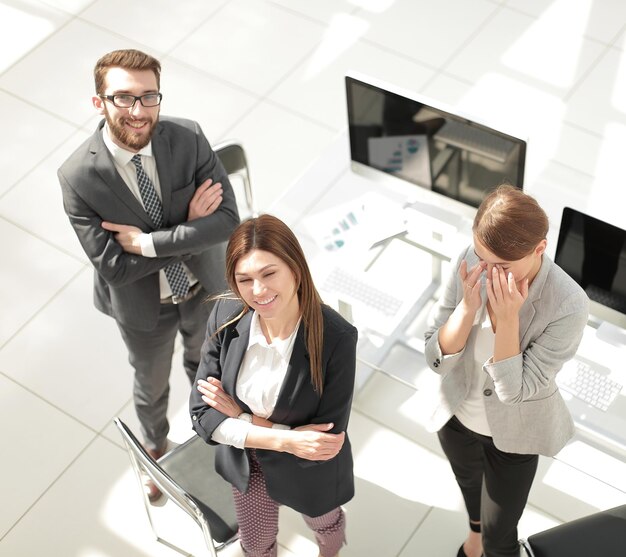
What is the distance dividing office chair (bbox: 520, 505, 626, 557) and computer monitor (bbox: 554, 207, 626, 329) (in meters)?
0.72

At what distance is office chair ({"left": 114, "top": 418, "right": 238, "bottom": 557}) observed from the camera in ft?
10.2

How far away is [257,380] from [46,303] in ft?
7.18

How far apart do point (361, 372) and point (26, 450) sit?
1.56 meters

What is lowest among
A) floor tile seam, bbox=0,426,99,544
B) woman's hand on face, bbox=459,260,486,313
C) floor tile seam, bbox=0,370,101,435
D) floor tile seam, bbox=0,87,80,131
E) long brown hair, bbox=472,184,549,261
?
floor tile seam, bbox=0,426,99,544

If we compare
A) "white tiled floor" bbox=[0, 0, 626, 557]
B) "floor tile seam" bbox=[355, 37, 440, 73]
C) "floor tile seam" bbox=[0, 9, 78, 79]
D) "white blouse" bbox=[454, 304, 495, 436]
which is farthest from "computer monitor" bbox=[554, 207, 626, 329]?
"floor tile seam" bbox=[0, 9, 78, 79]

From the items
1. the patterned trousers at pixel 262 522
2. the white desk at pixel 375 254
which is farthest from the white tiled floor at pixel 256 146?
the patterned trousers at pixel 262 522

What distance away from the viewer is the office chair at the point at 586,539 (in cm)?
302

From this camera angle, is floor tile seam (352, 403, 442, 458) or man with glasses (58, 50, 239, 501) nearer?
man with glasses (58, 50, 239, 501)

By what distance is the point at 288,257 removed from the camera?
2.65m

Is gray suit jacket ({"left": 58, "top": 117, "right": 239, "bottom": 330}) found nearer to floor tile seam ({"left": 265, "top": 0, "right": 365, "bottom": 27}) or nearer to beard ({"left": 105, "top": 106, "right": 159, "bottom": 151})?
beard ({"left": 105, "top": 106, "right": 159, "bottom": 151})

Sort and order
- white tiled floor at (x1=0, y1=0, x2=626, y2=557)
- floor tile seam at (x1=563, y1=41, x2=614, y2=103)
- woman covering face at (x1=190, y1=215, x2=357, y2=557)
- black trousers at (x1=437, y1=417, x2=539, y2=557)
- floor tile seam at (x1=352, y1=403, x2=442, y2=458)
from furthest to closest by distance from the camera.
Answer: floor tile seam at (x1=563, y1=41, x2=614, y2=103) < floor tile seam at (x1=352, y1=403, x2=442, y2=458) < white tiled floor at (x1=0, y1=0, x2=626, y2=557) < black trousers at (x1=437, y1=417, x2=539, y2=557) < woman covering face at (x1=190, y1=215, x2=357, y2=557)

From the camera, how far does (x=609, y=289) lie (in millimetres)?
3346

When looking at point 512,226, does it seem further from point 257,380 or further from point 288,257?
point 257,380

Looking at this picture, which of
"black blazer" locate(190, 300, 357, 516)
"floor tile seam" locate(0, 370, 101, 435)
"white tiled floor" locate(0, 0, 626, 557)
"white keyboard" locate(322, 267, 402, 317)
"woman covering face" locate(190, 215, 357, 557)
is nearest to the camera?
"woman covering face" locate(190, 215, 357, 557)
